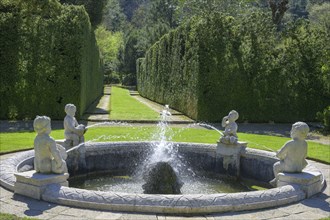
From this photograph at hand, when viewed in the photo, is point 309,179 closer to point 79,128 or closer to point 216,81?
point 79,128

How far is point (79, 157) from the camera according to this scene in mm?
9242

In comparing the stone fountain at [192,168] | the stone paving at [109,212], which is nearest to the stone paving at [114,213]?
the stone paving at [109,212]

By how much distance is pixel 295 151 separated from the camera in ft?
22.1

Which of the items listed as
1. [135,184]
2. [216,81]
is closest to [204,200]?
[135,184]

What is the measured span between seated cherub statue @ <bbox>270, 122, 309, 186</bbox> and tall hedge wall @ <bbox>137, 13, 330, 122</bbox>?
523 inches

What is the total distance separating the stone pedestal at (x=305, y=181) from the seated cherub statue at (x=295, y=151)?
0.16m

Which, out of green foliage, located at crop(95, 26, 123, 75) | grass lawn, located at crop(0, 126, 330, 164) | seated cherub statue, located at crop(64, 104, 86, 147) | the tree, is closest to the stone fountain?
seated cherub statue, located at crop(64, 104, 86, 147)

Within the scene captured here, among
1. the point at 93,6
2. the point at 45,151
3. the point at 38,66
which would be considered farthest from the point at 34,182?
the point at 93,6

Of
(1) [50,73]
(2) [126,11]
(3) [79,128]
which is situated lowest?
(3) [79,128]

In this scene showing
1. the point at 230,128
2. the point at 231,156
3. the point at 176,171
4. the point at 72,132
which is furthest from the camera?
the point at 231,156

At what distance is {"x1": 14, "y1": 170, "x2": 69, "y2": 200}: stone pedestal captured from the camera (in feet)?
19.7

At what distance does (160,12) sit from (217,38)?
38.2 meters

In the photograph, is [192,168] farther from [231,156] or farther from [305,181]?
[305,181]

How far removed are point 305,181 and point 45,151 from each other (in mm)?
4250
